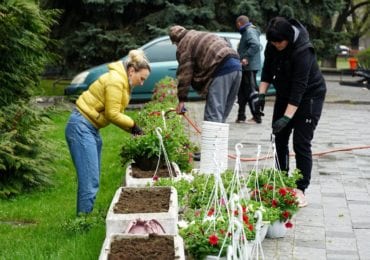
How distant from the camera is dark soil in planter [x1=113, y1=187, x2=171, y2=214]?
4.98m

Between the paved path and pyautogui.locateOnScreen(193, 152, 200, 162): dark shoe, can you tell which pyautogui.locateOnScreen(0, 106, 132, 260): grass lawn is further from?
the paved path

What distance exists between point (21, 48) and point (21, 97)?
64 centimetres

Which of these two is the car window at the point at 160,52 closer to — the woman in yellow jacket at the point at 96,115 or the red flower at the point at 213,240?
the woman in yellow jacket at the point at 96,115

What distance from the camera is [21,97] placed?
8.44 metres

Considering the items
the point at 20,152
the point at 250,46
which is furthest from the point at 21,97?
the point at 250,46

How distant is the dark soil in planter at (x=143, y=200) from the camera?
4980 millimetres

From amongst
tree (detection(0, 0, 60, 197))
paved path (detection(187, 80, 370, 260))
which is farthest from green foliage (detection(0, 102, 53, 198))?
paved path (detection(187, 80, 370, 260))

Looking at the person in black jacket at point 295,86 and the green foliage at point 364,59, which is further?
the green foliage at point 364,59

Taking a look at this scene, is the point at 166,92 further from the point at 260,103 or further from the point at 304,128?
the point at 304,128

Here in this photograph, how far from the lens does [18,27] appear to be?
26.3 feet

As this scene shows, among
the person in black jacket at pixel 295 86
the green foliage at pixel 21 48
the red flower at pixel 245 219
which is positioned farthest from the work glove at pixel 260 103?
the green foliage at pixel 21 48

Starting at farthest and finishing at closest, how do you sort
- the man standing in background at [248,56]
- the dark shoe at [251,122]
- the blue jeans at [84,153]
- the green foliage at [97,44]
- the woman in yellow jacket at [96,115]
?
the green foliage at [97,44], the dark shoe at [251,122], the man standing in background at [248,56], the blue jeans at [84,153], the woman in yellow jacket at [96,115]

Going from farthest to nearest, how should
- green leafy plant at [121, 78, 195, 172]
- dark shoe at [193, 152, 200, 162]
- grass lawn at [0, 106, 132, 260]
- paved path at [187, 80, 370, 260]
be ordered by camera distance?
1. dark shoe at [193, 152, 200, 162]
2. green leafy plant at [121, 78, 195, 172]
3. paved path at [187, 80, 370, 260]
4. grass lawn at [0, 106, 132, 260]

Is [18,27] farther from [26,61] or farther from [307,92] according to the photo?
[307,92]
